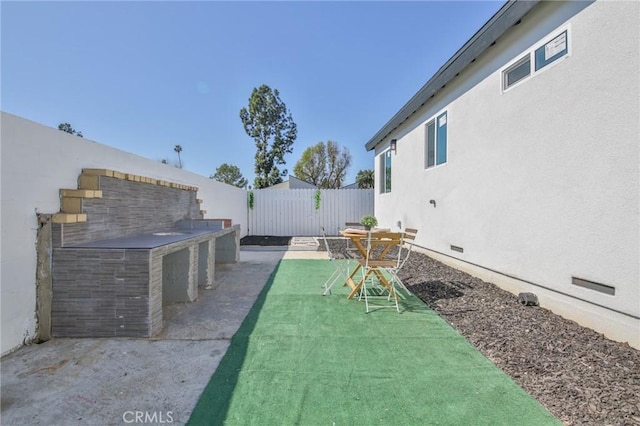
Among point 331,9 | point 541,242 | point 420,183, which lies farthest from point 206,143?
point 541,242

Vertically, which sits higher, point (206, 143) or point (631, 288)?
point (206, 143)

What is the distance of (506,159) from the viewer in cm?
425

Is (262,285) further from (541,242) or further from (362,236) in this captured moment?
(541,242)

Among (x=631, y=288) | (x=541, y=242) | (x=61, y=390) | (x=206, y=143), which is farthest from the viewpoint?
(x=206, y=143)

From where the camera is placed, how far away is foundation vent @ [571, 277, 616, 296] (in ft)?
9.04

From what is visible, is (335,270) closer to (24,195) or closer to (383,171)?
(24,195)

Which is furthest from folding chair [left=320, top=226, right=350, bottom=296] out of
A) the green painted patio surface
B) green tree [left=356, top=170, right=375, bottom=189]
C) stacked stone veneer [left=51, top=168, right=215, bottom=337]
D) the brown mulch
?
green tree [left=356, top=170, right=375, bottom=189]

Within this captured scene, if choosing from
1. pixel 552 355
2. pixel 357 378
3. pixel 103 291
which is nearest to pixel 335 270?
pixel 357 378

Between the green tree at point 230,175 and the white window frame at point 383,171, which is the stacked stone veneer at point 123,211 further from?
the green tree at point 230,175

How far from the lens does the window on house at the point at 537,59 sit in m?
3.40

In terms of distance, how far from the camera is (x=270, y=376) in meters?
2.18

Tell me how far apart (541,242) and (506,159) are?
133 centimetres

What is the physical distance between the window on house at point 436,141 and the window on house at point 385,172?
304 centimetres

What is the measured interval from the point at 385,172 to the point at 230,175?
37.9 metres
